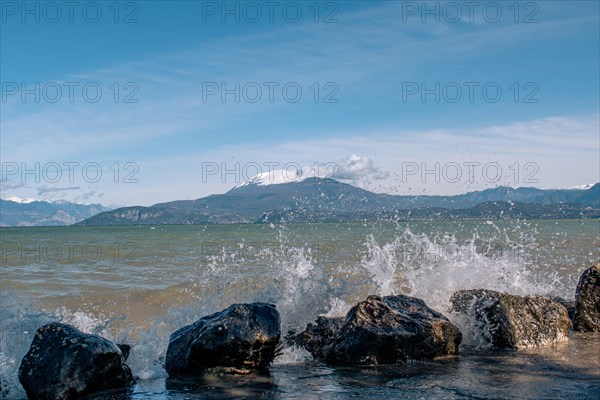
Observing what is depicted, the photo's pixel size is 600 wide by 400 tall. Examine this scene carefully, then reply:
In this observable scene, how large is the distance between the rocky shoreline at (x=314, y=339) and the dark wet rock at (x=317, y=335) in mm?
17

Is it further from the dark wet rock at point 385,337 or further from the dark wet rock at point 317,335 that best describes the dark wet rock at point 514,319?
the dark wet rock at point 317,335

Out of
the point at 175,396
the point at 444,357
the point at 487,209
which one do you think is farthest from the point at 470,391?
the point at 487,209

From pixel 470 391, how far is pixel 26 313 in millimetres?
8330

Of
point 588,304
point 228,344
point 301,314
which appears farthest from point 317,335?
point 588,304

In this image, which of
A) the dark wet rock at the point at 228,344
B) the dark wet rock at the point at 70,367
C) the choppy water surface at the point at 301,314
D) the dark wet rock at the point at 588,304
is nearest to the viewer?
the choppy water surface at the point at 301,314

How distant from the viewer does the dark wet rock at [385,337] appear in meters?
8.24

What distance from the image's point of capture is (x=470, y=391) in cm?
646

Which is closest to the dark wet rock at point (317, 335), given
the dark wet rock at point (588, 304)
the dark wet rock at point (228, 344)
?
the dark wet rock at point (228, 344)

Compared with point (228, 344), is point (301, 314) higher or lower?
lower

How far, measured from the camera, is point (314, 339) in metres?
9.27

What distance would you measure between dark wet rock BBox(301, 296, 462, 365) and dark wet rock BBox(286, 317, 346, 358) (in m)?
0.02

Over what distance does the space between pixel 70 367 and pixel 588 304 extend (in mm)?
9227

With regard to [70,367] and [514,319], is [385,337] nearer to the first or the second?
[514,319]

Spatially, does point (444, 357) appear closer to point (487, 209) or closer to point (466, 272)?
point (466, 272)
